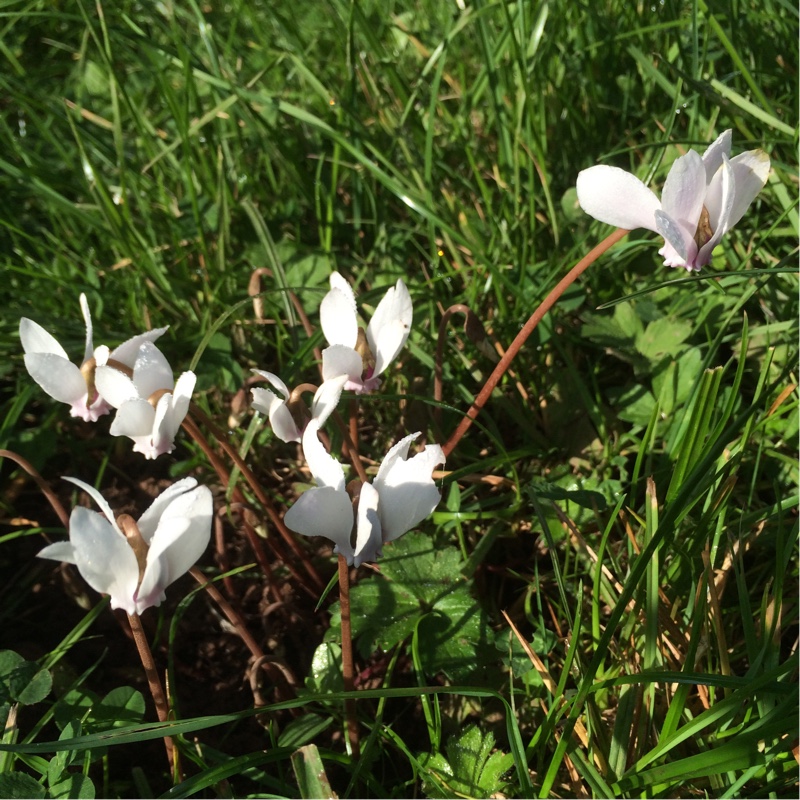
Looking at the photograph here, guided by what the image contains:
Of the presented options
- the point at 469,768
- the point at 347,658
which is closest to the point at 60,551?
the point at 347,658

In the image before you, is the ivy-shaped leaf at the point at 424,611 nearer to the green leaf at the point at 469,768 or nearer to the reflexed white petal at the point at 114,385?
the green leaf at the point at 469,768

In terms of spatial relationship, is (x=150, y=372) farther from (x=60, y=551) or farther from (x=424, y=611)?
(x=424, y=611)

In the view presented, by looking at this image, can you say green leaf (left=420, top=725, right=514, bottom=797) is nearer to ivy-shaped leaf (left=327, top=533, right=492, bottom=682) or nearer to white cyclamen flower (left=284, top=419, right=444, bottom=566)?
ivy-shaped leaf (left=327, top=533, right=492, bottom=682)

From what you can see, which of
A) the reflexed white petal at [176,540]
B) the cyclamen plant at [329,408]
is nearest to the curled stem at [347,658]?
the cyclamen plant at [329,408]

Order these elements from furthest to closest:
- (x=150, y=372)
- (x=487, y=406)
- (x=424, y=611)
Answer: (x=487, y=406)
(x=424, y=611)
(x=150, y=372)

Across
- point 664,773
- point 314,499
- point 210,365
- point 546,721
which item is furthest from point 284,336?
point 664,773

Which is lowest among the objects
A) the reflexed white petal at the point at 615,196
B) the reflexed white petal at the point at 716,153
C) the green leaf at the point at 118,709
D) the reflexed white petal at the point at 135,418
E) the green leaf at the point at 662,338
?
the green leaf at the point at 118,709

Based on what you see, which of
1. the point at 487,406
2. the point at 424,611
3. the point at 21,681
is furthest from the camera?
the point at 487,406
